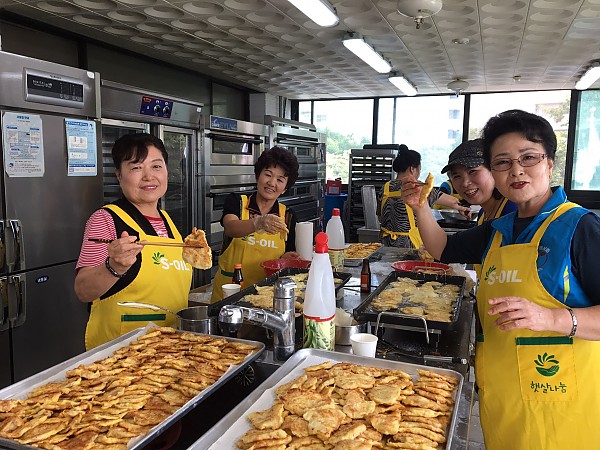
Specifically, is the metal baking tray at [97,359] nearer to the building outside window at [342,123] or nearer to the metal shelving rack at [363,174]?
the metal shelving rack at [363,174]

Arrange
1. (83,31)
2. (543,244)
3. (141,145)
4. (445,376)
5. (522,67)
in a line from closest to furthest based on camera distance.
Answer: (445,376), (543,244), (141,145), (83,31), (522,67)

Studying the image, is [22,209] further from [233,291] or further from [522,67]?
[522,67]

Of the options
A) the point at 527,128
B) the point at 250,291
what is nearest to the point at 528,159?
the point at 527,128

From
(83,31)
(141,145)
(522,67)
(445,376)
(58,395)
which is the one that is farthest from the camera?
(522,67)

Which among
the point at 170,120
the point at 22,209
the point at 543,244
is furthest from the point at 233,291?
the point at 170,120

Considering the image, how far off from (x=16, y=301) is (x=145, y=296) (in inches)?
64.2

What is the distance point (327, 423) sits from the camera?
113 cm

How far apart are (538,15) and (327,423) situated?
491cm

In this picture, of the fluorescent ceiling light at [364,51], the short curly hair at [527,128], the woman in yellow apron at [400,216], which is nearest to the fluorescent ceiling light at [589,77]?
the fluorescent ceiling light at [364,51]

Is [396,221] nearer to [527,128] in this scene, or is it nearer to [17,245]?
[527,128]

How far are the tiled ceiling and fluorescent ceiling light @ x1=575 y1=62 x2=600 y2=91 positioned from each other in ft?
0.34

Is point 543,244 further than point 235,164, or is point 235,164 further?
point 235,164

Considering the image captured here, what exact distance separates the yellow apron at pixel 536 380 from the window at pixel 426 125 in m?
8.27

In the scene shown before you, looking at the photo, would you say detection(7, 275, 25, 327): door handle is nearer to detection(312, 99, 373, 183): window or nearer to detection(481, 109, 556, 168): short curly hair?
detection(481, 109, 556, 168): short curly hair
